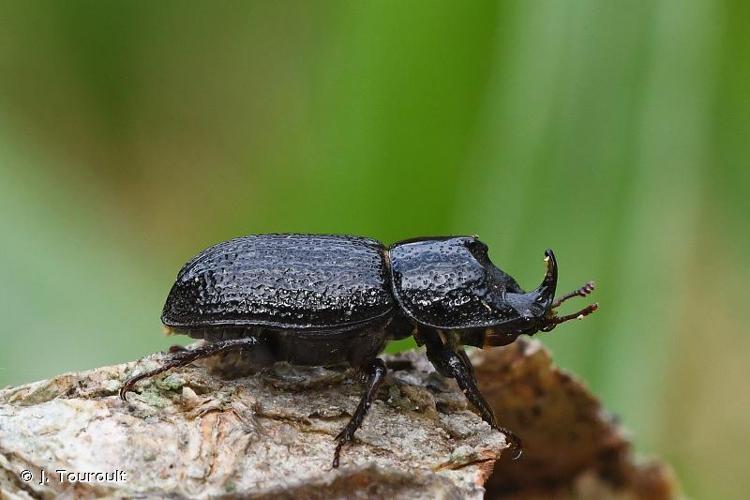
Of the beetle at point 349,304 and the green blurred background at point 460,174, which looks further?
the green blurred background at point 460,174

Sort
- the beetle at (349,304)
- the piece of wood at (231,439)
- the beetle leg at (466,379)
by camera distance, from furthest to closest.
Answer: the beetle at (349,304)
the beetle leg at (466,379)
the piece of wood at (231,439)

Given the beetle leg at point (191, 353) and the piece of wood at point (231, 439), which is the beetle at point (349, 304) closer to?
the beetle leg at point (191, 353)

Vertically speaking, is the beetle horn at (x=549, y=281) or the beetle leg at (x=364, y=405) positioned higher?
the beetle horn at (x=549, y=281)

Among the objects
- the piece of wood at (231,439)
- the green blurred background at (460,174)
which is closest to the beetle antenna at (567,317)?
the piece of wood at (231,439)

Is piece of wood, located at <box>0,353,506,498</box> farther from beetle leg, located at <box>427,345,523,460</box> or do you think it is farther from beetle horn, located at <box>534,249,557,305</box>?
beetle horn, located at <box>534,249,557,305</box>

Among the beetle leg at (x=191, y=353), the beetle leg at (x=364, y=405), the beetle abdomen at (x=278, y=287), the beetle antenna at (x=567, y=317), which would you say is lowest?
the beetle leg at (x=364, y=405)

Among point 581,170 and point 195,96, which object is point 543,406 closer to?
point 581,170

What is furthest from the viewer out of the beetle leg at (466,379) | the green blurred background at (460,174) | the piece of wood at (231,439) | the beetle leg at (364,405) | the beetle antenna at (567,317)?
the green blurred background at (460,174)

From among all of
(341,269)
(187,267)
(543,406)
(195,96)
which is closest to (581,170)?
(543,406)
